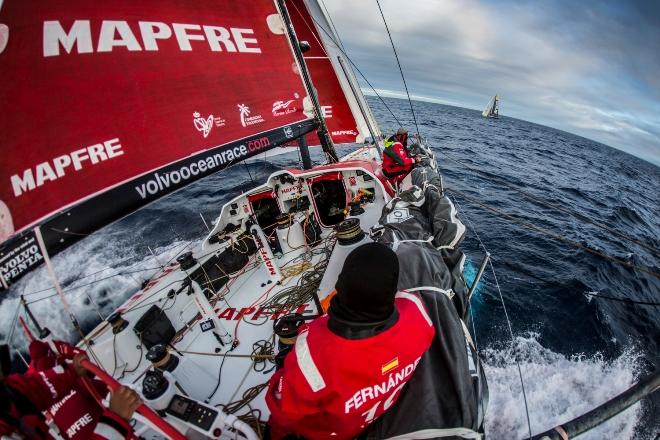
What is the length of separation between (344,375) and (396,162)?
5.14 metres

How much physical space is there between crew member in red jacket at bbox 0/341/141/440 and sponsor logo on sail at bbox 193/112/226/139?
192cm

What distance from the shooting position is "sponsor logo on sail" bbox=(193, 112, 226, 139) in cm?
266

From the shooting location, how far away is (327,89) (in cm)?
720

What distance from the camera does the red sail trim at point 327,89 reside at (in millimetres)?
6645

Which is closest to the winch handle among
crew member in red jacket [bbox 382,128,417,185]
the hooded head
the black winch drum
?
the black winch drum

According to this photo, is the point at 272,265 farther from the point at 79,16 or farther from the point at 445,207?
the point at 79,16

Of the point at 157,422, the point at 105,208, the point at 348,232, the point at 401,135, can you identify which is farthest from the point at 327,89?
the point at 157,422

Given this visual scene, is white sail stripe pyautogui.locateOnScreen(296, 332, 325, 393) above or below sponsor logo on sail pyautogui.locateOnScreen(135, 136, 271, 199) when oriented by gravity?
below

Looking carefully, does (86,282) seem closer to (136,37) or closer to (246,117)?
(246,117)

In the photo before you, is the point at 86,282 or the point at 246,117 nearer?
the point at 246,117

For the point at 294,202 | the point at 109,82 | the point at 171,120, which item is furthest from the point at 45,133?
the point at 294,202

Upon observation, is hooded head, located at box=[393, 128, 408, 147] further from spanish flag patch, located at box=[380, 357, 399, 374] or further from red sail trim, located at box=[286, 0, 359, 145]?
spanish flag patch, located at box=[380, 357, 399, 374]

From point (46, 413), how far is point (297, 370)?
2.05 metres

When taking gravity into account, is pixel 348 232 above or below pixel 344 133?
below
